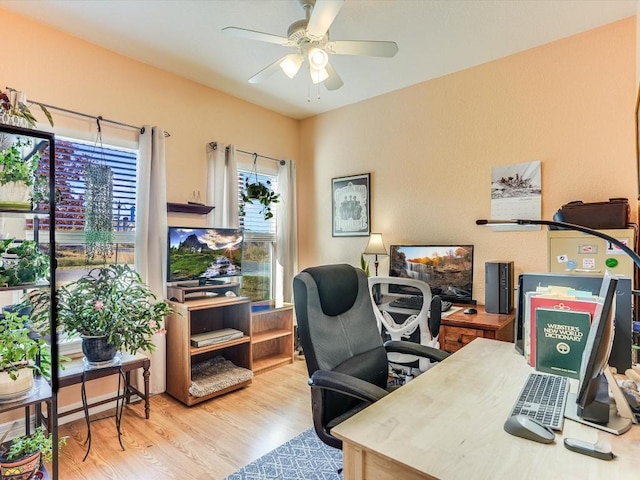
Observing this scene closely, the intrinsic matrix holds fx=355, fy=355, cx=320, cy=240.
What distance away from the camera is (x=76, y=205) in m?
2.60

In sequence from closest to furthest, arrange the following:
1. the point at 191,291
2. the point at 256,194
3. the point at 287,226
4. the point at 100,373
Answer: the point at 100,373
the point at 191,291
the point at 256,194
the point at 287,226

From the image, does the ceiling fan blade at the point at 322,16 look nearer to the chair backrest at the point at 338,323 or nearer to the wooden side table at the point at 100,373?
the chair backrest at the point at 338,323

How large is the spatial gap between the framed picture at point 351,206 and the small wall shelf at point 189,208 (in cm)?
147

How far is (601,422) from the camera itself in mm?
1052

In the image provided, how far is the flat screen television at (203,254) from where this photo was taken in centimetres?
291

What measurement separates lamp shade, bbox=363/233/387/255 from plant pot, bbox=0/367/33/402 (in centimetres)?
274

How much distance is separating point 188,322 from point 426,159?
2616 millimetres

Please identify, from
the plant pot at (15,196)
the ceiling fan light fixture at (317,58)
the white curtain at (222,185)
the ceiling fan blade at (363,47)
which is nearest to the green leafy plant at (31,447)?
the plant pot at (15,196)

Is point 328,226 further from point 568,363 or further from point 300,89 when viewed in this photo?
point 568,363

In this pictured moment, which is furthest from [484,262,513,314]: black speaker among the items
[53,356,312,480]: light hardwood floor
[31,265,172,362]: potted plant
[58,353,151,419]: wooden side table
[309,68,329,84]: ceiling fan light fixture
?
[58,353,151,419]: wooden side table

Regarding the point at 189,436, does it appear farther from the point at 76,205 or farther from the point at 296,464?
the point at 76,205

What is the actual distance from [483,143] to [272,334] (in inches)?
108

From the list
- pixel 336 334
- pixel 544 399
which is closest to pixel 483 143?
pixel 336 334

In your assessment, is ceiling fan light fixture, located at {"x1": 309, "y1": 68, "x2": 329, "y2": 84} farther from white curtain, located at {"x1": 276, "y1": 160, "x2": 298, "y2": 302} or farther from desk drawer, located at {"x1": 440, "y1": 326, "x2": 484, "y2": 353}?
desk drawer, located at {"x1": 440, "y1": 326, "x2": 484, "y2": 353}
